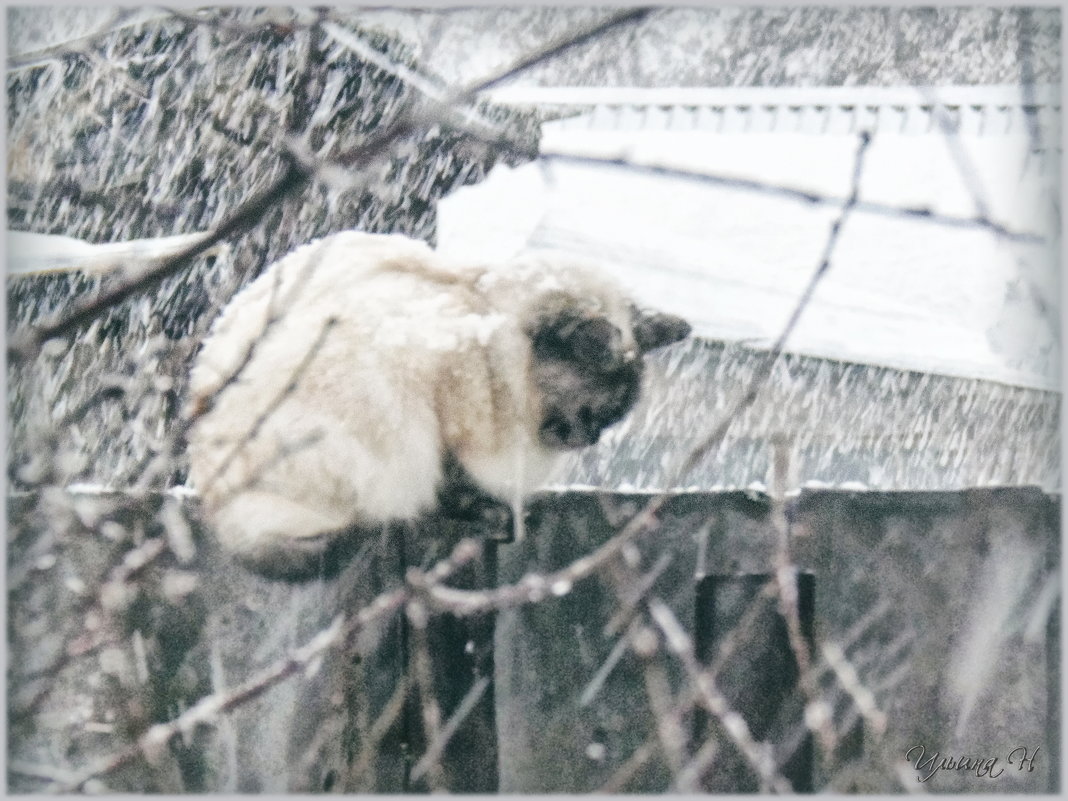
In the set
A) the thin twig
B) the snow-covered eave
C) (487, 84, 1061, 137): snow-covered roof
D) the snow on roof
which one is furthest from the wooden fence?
(487, 84, 1061, 137): snow-covered roof

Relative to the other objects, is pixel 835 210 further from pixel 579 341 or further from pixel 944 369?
pixel 579 341

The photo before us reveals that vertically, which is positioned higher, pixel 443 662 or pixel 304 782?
pixel 443 662

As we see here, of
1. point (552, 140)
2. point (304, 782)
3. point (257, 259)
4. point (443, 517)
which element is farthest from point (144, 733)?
point (552, 140)

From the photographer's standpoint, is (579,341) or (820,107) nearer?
(820,107)

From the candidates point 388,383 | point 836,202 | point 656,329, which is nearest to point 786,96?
point 836,202

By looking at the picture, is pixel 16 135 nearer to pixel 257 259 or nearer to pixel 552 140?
pixel 257 259

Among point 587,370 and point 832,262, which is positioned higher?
point 832,262
